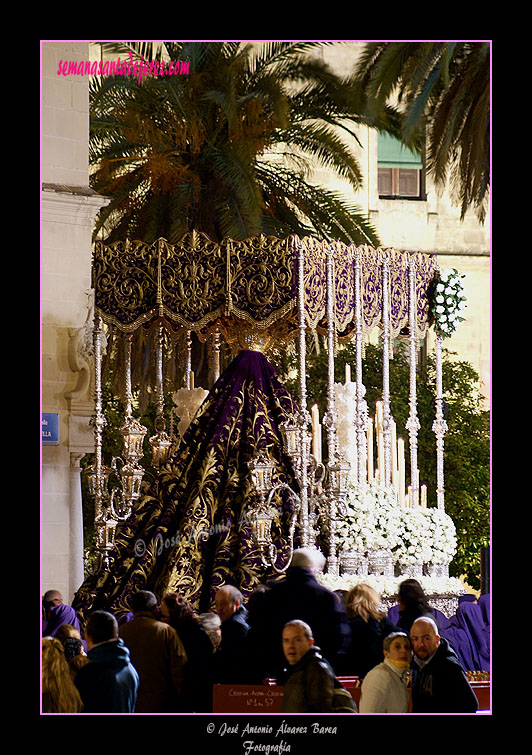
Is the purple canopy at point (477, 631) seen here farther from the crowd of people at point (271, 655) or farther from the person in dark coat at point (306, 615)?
the person in dark coat at point (306, 615)

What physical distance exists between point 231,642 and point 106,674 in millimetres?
1175

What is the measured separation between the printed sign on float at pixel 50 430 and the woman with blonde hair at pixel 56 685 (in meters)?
5.44

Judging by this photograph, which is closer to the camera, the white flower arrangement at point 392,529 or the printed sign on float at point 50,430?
the white flower arrangement at point 392,529

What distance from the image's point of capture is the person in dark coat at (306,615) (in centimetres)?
910

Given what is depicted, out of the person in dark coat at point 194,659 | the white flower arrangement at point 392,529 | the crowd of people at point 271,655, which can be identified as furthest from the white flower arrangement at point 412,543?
the person in dark coat at point 194,659

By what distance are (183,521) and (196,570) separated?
44 cm

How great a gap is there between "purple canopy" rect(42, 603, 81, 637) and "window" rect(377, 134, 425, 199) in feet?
61.1

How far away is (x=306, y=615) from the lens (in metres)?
9.08

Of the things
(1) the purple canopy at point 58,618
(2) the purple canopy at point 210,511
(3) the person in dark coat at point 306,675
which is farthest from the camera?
(2) the purple canopy at point 210,511

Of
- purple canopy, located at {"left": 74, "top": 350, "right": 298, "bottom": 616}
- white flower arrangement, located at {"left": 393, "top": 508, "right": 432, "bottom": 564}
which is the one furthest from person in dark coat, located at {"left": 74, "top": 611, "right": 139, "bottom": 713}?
white flower arrangement, located at {"left": 393, "top": 508, "right": 432, "bottom": 564}

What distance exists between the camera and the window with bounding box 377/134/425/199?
28.1m

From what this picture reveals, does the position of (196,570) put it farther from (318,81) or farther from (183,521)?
(318,81)

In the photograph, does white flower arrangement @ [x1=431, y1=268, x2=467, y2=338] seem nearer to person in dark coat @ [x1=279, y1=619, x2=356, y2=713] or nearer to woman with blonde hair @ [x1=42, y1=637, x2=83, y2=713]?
person in dark coat @ [x1=279, y1=619, x2=356, y2=713]

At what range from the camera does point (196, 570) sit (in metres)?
11.3
